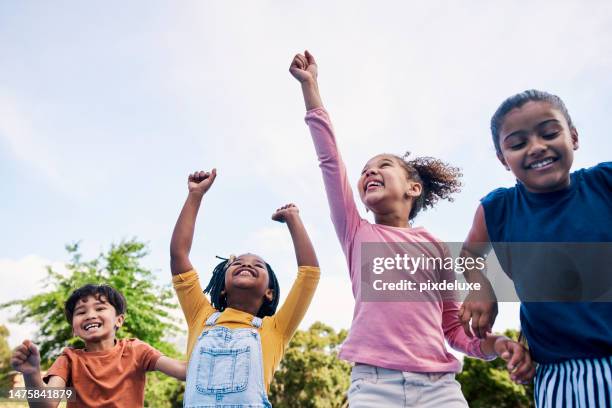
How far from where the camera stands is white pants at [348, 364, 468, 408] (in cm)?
259

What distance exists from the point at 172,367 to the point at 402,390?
1657 millimetres

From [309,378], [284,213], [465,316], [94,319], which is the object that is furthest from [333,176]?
[309,378]

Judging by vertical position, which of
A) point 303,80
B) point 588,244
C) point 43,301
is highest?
point 43,301

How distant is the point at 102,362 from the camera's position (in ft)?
12.0

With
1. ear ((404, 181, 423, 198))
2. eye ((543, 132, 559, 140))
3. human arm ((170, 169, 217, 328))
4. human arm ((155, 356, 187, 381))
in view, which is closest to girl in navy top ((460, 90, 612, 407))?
eye ((543, 132, 559, 140))

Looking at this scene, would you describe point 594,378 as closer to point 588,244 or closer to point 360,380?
point 588,244

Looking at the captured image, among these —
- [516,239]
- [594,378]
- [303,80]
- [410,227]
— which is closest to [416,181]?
[410,227]

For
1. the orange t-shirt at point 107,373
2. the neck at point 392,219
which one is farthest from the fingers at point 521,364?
the orange t-shirt at point 107,373

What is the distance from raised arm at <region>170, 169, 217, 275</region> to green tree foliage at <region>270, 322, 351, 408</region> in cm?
2201

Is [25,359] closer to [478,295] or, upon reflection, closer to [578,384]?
[478,295]

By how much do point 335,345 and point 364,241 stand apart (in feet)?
80.4

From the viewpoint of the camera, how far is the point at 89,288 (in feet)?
12.9

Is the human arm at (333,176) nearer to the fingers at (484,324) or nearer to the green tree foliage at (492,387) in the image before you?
the fingers at (484,324)

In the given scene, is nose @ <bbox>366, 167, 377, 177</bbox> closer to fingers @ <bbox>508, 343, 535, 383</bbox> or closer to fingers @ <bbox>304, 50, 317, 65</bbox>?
fingers @ <bbox>304, 50, 317, 65</bbox>
